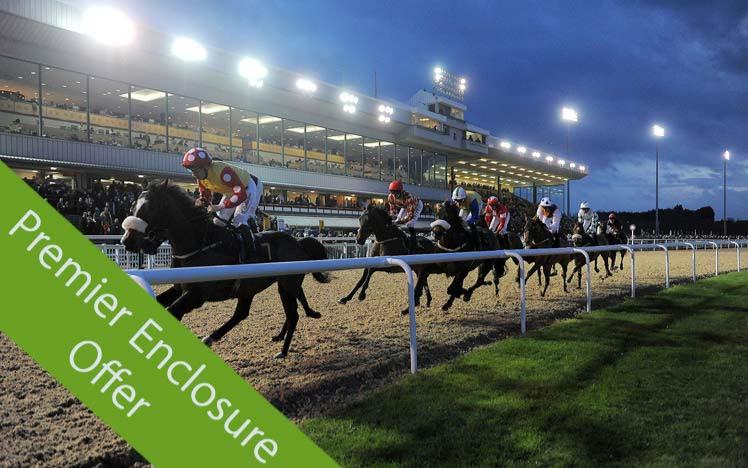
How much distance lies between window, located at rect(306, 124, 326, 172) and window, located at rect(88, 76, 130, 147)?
9810mm

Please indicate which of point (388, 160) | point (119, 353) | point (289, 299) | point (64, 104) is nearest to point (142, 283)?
point (119, 353)

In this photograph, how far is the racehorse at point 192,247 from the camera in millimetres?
4184

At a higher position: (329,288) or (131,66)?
(131,66)

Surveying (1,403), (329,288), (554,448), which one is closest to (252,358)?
(1,403)

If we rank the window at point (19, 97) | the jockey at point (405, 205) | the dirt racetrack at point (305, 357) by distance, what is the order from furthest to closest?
the window at point (19, 97) → the jockey at point (405, 205) → the dirt racetrack at point (305, 357)

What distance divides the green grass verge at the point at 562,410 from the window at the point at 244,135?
73.4 ft

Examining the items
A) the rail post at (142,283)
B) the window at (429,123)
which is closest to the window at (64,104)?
the rail post at (142,283)

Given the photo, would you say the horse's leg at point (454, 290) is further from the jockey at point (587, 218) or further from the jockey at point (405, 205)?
the jockey at point (587, 218)

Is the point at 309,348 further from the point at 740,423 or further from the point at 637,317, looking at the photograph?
the point at 637,317

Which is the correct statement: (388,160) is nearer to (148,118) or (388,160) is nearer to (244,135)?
(244,135)

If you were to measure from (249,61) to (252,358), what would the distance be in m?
21.3

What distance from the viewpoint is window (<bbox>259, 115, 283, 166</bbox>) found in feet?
88.3

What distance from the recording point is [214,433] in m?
1.91

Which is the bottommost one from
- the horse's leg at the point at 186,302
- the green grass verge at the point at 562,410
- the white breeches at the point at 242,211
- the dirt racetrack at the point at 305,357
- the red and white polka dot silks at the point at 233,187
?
the dirt racetrack at the point at 305,357
